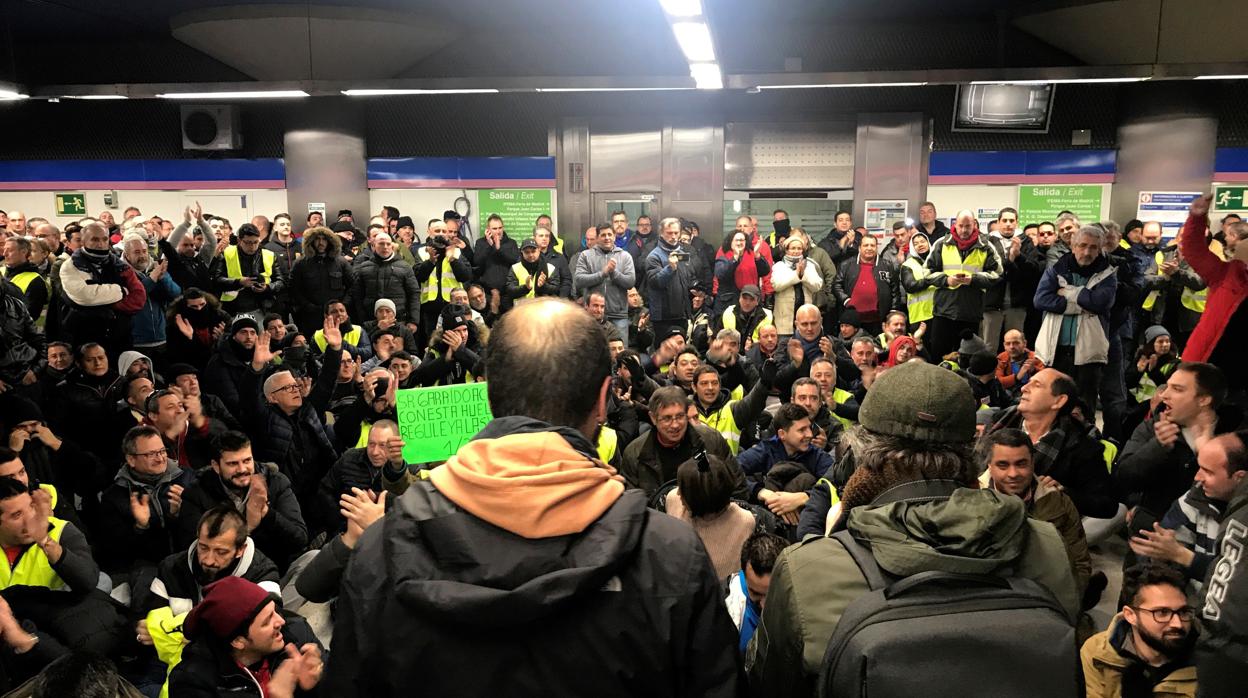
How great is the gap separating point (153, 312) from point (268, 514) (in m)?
3.81

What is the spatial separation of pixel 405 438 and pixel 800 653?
12.5ft

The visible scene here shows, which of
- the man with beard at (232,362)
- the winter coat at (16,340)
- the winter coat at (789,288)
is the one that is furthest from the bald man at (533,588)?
the winter coat at (789,288)

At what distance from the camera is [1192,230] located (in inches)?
197

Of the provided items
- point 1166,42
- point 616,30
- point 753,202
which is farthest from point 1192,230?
point 616,30

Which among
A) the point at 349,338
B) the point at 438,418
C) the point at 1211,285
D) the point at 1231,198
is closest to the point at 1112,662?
the point at 1211,285

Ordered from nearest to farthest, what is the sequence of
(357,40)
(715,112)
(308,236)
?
(308,236), (357,40), (715,112)

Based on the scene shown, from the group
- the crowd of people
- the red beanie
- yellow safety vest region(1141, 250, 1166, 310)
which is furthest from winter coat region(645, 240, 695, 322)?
the red beanie

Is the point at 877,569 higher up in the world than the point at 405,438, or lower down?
higher up

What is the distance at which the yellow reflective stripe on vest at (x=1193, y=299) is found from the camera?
27.5ft

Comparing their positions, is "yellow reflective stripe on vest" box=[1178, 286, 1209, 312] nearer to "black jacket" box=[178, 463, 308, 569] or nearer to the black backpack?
"black jacket" box=[178, 463, 308, 569]

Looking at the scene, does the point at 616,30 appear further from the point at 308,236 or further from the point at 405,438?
the point at 405,438

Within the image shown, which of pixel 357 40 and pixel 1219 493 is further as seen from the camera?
pixel 357 40

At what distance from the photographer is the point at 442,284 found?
984 cm

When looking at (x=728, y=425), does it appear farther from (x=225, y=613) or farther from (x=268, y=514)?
(x=225, y=613)
